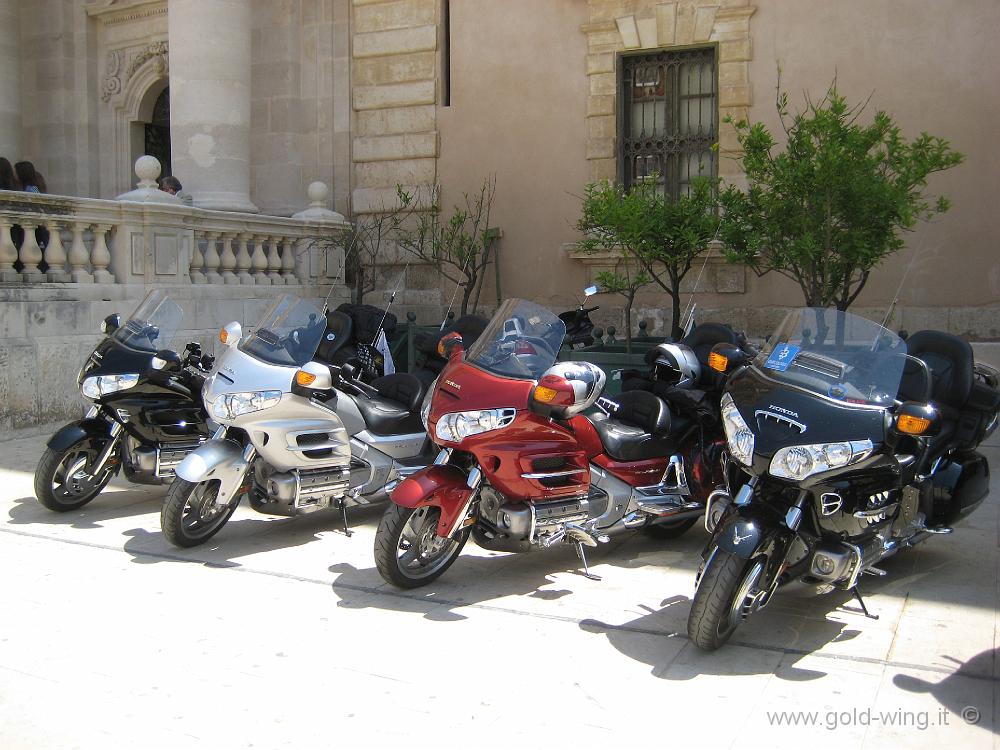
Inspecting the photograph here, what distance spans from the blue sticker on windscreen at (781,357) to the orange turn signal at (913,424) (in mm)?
520

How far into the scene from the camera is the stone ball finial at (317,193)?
11914 millimetres

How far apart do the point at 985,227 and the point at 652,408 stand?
18.5ft

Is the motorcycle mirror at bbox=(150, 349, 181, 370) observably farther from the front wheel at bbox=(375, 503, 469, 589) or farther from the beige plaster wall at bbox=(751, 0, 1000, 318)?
the beige plaster wall at bbox=(751, 0, 1000, 318)

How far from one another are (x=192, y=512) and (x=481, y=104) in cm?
769

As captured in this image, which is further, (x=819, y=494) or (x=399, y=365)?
(x=399, y=365)

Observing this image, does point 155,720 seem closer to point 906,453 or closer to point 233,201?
point 906,453

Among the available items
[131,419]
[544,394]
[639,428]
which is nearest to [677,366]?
[639,428]

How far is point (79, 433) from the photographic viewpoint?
240 inches

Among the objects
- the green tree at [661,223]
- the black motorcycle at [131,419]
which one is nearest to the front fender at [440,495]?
the black motorcycle at [131,419]

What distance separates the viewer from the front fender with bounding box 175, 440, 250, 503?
5.11 m

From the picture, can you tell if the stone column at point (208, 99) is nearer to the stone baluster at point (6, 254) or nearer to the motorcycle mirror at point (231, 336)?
the stone baluster at point (6, 254)

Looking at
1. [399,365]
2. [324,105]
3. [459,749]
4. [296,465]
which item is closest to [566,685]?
[459,749]

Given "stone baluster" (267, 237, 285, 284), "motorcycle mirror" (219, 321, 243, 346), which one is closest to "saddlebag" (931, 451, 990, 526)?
"motorcycle mirror" (219, 321, 243, 346)

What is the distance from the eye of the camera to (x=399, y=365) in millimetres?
10391
